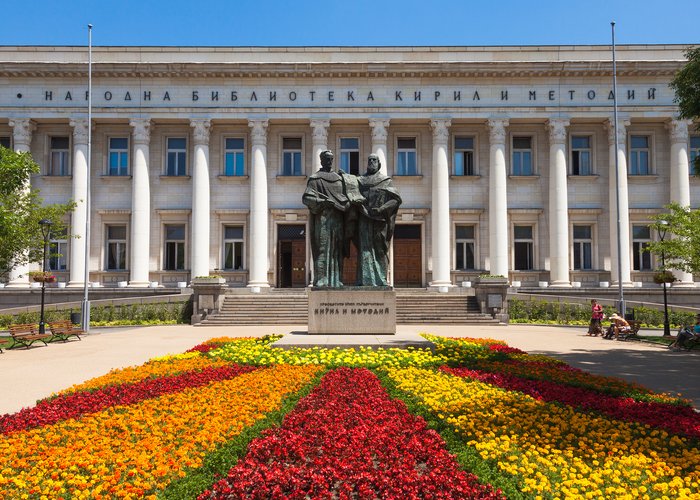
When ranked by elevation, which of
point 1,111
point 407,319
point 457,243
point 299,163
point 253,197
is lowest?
point 407,319

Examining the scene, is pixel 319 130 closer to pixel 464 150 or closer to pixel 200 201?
pixel 200 201

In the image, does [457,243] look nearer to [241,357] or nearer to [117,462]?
[241,357]

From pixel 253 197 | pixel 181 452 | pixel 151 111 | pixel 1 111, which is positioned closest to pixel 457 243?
pixel 253 197

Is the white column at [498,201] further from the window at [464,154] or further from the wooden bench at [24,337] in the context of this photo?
the wooden bench at [24,337]

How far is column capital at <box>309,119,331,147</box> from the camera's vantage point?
3584 centimetres

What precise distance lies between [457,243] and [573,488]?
32.9 meters

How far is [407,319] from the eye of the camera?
27.5 m

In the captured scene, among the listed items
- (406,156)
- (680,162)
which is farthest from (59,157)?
(680,162)

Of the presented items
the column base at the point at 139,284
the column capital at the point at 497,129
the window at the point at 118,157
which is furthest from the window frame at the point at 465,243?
the window at the point at 118,157

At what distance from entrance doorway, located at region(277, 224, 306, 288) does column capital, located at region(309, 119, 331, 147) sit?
567 cm

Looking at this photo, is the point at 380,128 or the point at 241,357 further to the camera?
the point at 380,128

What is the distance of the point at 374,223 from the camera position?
1592 centimetres

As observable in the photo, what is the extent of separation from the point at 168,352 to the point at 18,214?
36.8ft

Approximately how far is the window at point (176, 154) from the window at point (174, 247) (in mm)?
Result: 3855
